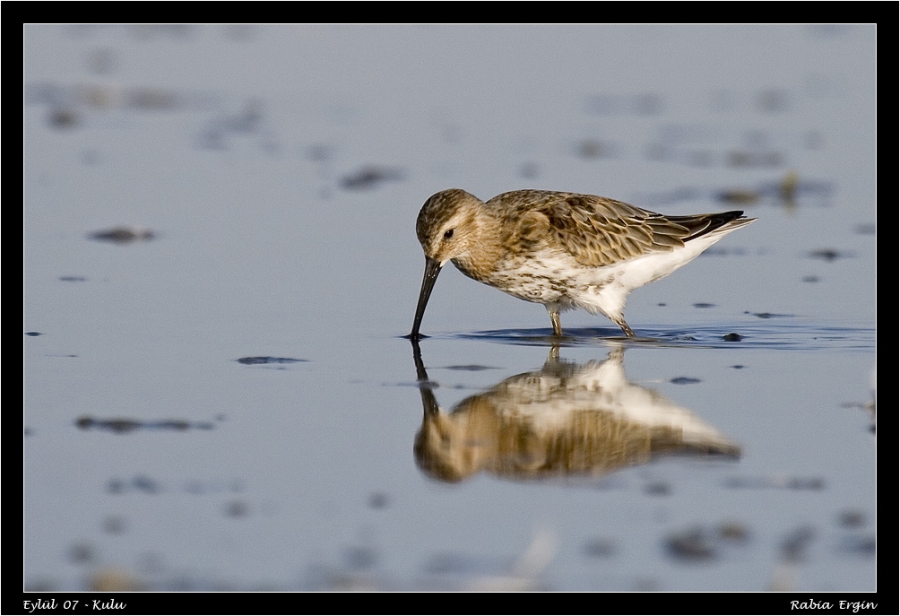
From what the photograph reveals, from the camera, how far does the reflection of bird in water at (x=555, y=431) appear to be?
604 centimetres

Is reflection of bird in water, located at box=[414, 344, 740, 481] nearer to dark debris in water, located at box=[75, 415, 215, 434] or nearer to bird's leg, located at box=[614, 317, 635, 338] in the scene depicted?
dark debris in water, located at box=[75, 415, 215, 434]

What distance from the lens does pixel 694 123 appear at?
14.5 m

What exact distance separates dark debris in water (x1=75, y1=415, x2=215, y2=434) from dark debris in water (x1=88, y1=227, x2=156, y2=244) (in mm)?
3924

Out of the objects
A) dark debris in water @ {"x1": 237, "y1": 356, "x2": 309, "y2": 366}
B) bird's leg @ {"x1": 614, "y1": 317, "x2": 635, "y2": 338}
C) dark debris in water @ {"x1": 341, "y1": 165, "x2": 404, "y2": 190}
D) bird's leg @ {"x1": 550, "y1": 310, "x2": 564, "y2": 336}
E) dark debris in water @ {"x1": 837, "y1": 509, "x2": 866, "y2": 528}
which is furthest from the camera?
dark debris in water @ {"x1": 341, "y1": 165, "x2": 404, "y2": 190}

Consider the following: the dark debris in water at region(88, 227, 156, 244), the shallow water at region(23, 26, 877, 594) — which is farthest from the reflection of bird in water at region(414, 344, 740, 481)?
the dark debris in water at region(88, 227, 156, 244)

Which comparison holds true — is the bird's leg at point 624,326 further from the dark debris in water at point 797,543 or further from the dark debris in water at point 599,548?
the dark debris in water at point 599,548

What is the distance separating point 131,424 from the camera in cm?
641

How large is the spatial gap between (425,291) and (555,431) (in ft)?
7.06

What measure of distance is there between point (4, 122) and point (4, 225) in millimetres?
655

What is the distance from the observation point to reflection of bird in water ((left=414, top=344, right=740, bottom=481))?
19.8 feet

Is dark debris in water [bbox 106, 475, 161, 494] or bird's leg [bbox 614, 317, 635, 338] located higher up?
bird's leg [bbox 614, 317, 635, 338]

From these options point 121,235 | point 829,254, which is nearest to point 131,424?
point 121,235

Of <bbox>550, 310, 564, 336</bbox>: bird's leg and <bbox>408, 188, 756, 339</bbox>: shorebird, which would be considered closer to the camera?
<bbox>408, 188, 756, 339</bbox>: shorebird

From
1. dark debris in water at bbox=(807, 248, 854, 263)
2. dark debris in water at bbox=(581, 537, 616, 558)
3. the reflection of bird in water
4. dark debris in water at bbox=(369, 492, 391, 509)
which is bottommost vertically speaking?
dark debris in water at bbox=(581, 537, 616, 558)
